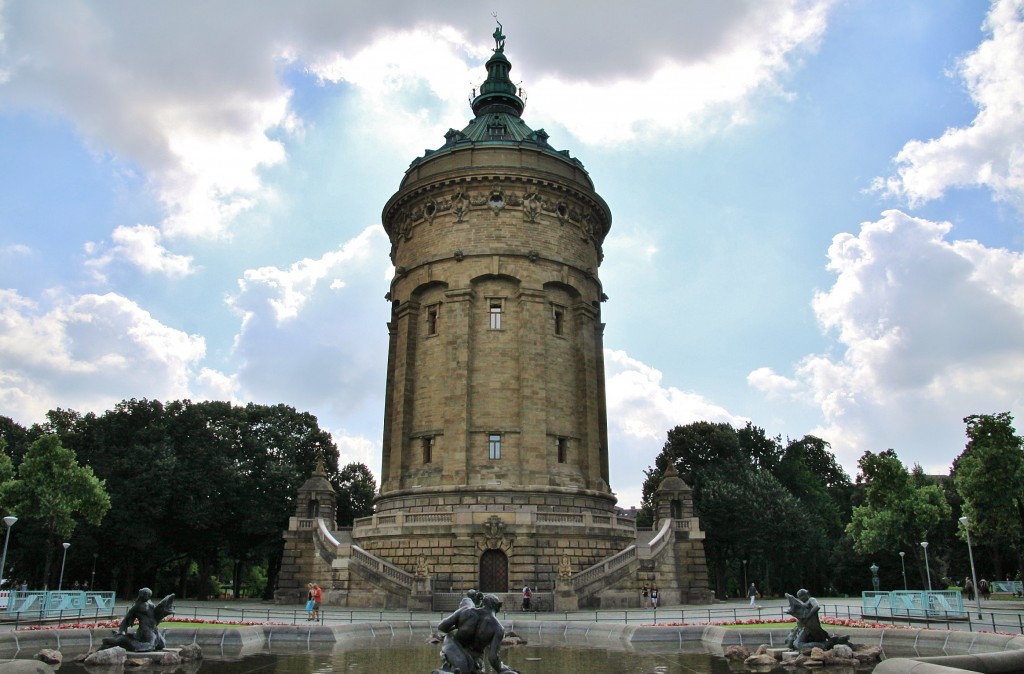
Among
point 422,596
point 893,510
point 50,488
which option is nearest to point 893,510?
point 893,510

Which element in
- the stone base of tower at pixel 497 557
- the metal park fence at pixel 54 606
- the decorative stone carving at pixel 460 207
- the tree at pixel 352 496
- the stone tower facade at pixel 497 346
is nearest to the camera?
the metal park fence at pixel 54 606

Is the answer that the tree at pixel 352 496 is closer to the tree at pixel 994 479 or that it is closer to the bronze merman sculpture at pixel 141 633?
the tree at pixel 994 479

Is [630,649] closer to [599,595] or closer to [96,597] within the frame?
[599,595]

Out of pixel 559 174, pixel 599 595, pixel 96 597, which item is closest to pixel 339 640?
pixel 96 597

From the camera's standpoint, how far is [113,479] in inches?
1987

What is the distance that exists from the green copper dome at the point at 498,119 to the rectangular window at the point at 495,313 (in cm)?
943

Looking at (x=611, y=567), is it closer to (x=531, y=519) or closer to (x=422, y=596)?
(x=531, y=519)

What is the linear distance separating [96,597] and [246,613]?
18.0ft

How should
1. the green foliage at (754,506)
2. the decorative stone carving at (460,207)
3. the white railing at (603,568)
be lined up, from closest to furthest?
the white railing at (603,568), the decorative stone carving at (460,207), the green foliage at (754,506)

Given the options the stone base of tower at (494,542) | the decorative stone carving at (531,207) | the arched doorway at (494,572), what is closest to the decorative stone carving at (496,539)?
the stone base of tower at (494,542)

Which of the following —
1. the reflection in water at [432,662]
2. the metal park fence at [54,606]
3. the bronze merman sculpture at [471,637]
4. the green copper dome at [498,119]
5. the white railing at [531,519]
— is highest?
the green copper dome at [498,119]

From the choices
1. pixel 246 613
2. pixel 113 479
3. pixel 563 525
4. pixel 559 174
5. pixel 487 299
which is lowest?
pixel 246 613

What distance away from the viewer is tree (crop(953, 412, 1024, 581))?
36.8m

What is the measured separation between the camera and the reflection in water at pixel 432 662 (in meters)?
13.9
